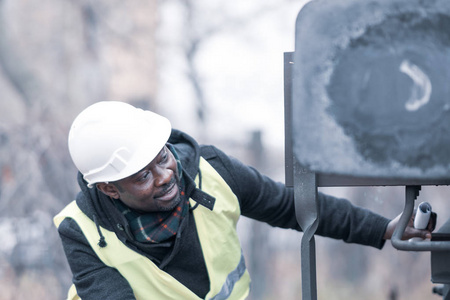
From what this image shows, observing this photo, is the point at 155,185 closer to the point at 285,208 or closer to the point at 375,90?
the point at 285,208

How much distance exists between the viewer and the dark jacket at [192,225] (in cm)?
223

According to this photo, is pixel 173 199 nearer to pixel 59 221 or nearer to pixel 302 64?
pixel 59 221

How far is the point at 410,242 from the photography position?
1488mm

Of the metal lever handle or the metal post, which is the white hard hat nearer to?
the metal post

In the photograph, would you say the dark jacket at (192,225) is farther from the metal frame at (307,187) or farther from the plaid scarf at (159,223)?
the metal frame at (307,187)

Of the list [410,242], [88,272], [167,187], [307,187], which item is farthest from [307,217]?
[88,272]

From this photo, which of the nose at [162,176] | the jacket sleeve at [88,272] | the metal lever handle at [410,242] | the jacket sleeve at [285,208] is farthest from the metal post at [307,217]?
the jacket sleeve at [88,272]

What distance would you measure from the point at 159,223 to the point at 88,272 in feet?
1.00

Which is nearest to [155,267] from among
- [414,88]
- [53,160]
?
[414,88]

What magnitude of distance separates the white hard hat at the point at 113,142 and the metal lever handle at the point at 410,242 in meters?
0.91

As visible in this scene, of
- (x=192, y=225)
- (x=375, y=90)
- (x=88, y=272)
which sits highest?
(x=375, y=90)

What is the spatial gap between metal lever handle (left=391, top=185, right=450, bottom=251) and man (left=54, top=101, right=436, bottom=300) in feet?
1.94

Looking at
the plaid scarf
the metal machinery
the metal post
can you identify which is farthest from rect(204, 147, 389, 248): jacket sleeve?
the metal machinery

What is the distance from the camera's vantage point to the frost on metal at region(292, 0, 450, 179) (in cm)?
134
